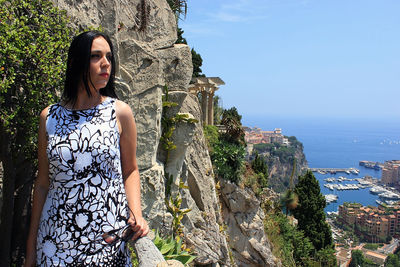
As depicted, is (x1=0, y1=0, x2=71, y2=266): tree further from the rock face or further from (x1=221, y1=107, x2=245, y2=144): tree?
(x1=221, y1=107, x2=245, y2=144): tree

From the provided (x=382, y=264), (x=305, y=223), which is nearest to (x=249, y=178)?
(x=305, y=223)

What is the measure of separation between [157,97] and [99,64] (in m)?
5.07

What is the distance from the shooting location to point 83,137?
2.16 metres

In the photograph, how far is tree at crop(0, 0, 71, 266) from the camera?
12.6 ft

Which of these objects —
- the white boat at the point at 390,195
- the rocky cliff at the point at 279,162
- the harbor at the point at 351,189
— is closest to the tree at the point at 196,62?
the rocky cliff at the point at 279,162

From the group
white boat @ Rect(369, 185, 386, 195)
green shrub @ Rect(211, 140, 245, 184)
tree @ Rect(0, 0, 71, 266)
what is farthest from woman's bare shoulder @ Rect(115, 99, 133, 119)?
white boat @ Rect(369, 185, 386, 195)

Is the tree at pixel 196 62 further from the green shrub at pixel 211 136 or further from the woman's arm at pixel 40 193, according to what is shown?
the woman's arm at pixel 40 193

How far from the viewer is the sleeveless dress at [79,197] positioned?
214 cm

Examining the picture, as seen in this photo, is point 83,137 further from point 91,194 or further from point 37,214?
point 37,214

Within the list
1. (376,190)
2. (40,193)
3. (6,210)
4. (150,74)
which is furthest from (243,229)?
(376,190)

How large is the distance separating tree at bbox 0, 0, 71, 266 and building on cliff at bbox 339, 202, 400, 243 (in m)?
73.5

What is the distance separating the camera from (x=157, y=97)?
24.0ft

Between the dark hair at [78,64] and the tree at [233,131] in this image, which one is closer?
the dark hair at [78,64]

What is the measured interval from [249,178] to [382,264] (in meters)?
46.1
